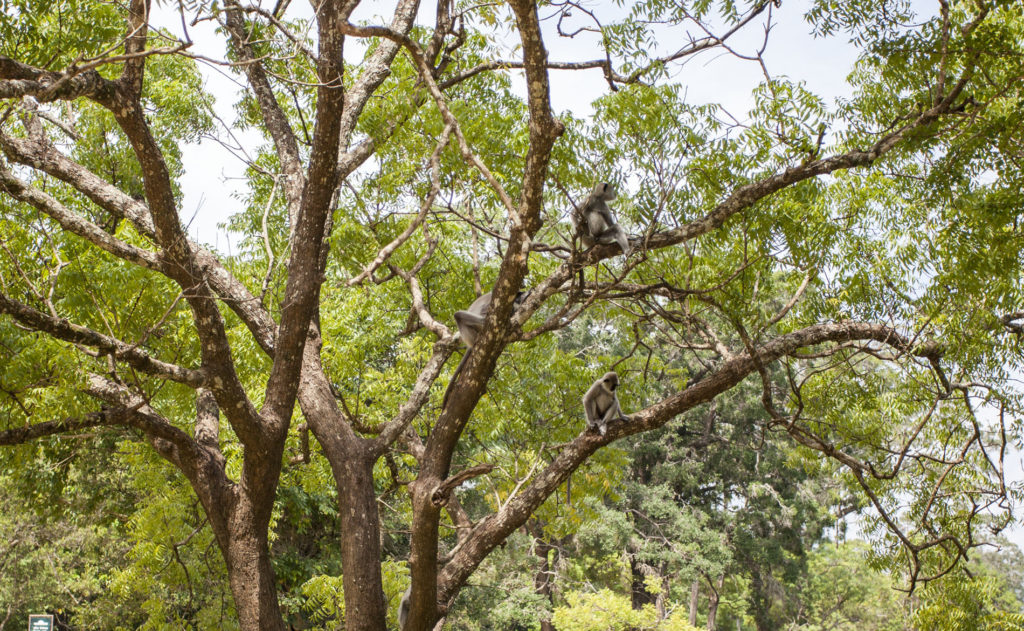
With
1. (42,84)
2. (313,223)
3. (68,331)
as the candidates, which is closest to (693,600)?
(313,223)

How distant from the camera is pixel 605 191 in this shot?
5.55 meters

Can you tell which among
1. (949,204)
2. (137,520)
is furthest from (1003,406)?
(137,520)

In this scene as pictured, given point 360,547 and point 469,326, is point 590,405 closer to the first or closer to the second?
point 469,326

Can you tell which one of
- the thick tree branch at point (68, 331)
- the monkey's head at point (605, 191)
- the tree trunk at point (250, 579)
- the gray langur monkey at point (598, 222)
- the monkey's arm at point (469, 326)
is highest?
the monkey's head at point (605, 191)

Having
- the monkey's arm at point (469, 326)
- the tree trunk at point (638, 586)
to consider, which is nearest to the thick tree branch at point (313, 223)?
the monkey's arm at point (469, 326)

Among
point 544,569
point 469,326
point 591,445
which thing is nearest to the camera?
point 591,445

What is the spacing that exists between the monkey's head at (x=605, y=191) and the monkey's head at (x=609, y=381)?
4.84 feet

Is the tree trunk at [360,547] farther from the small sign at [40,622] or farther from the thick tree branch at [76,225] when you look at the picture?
the small sign at [40,622]

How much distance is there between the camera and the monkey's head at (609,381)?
20.8 ft

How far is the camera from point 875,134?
191 inches

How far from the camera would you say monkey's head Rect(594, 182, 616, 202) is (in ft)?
16.1

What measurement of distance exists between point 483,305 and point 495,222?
7.16 ft

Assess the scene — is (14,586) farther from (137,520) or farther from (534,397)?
(534,397)

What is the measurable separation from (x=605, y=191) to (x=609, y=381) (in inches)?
66.3
